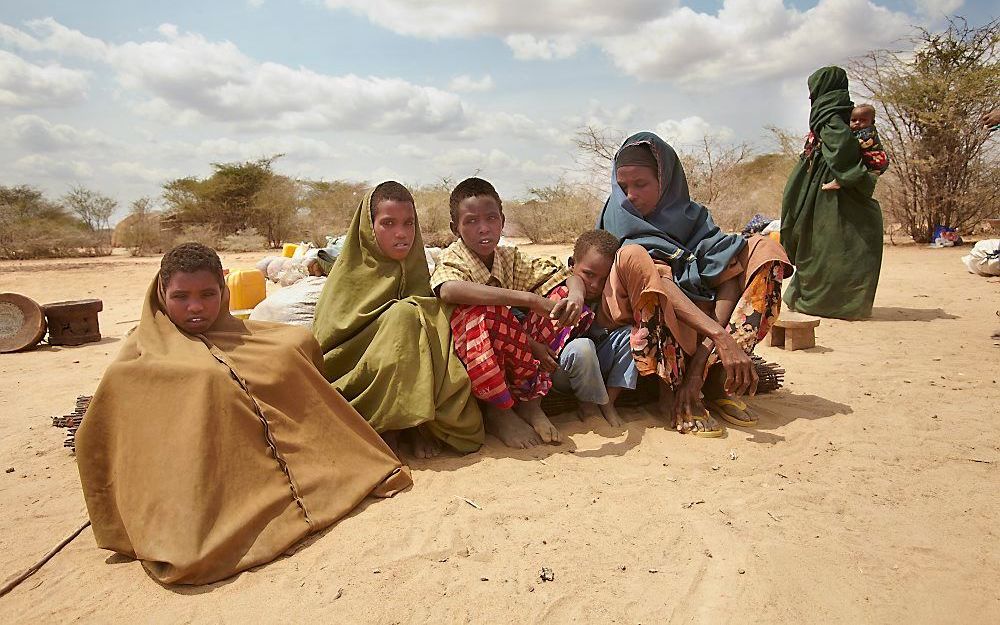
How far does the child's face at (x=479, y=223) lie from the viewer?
344 centimetres

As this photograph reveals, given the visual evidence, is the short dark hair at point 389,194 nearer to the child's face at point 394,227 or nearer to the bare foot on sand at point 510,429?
the child's face at point 394,227

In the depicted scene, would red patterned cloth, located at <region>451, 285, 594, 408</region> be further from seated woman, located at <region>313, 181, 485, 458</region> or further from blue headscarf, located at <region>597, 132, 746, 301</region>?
blue headscarf, located at <region>597, 132, 746, 301</region>

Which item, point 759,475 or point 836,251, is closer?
point 759,475

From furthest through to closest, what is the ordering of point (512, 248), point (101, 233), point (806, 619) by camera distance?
point (101, 233)
point (512, 248)
point (806, 619)

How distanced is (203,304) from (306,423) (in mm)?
661

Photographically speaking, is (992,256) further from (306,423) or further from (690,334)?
(306,423)

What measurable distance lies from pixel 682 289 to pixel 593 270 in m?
0.52

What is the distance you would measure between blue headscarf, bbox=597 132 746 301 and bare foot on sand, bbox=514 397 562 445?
108cm

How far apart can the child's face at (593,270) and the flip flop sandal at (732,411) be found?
3.26 ft

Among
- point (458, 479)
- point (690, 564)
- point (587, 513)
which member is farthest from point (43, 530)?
point (690, 564)

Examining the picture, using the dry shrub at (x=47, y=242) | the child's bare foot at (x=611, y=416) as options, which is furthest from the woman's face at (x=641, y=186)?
the dry shrub at (x=47, y=242)

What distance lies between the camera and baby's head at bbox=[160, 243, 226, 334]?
2.56 meters

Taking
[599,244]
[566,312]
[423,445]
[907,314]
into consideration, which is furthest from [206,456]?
[907,314]

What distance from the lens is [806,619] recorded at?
1.89m
